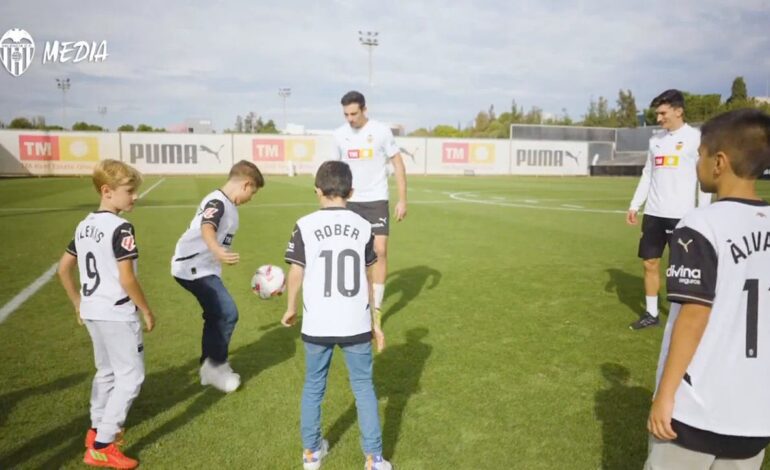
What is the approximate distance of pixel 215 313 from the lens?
4441 mm

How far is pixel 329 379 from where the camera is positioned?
4.61 meters

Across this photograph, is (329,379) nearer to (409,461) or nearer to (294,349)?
(294,349)

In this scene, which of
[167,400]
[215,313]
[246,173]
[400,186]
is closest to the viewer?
[167,400]

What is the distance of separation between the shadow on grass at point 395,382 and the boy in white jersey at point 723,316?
6.63 ft

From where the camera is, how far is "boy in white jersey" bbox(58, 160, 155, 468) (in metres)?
3.14

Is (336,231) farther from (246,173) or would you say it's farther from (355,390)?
(246,173)

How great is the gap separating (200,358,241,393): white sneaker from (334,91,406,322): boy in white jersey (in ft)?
7.69

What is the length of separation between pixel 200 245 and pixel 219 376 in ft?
3.69

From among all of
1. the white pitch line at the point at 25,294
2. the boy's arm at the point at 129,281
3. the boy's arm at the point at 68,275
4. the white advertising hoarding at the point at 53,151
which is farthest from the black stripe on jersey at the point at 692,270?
the white advertising hoarding at the point at 53,151

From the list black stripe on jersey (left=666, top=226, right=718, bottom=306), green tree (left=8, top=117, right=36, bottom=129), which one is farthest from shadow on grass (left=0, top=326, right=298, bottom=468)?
green tree (left=8, top=117, right=36, bottom=129)

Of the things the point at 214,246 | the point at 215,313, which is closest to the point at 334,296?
the point at 214,246

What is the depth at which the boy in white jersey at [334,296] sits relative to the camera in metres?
3.00

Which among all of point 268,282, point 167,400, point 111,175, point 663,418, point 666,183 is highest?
point 111,175

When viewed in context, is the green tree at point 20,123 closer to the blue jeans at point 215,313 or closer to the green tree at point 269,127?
the green tree at point 269,127
